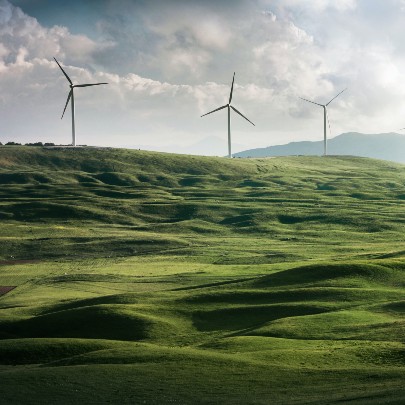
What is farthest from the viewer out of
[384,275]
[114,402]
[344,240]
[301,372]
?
[344,240]

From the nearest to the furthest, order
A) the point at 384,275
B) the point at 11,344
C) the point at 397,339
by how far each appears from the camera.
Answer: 1. the point at 397,339
2. the point at 11,344
3. the point at 384,275

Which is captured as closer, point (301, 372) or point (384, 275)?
point (301, 372)

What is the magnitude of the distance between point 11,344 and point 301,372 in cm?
3085

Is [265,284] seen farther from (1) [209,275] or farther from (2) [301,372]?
(2) [301,372]

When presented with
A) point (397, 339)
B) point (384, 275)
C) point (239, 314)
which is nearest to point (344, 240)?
point (384, 275)

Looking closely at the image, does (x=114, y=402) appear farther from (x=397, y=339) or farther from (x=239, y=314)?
(x=239, y=314)

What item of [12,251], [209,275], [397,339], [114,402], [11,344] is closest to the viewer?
[114,402]

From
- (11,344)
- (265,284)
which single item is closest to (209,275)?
(265,284)

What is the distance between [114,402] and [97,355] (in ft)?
52.2

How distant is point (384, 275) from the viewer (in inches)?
4277

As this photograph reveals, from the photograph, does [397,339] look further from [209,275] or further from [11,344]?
[209,275]

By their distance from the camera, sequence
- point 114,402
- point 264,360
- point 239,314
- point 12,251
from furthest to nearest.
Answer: point 12,251 < point 239,314 < point 264,360 < point 114,402

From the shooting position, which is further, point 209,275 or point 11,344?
point 209,275

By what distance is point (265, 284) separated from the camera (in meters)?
111
